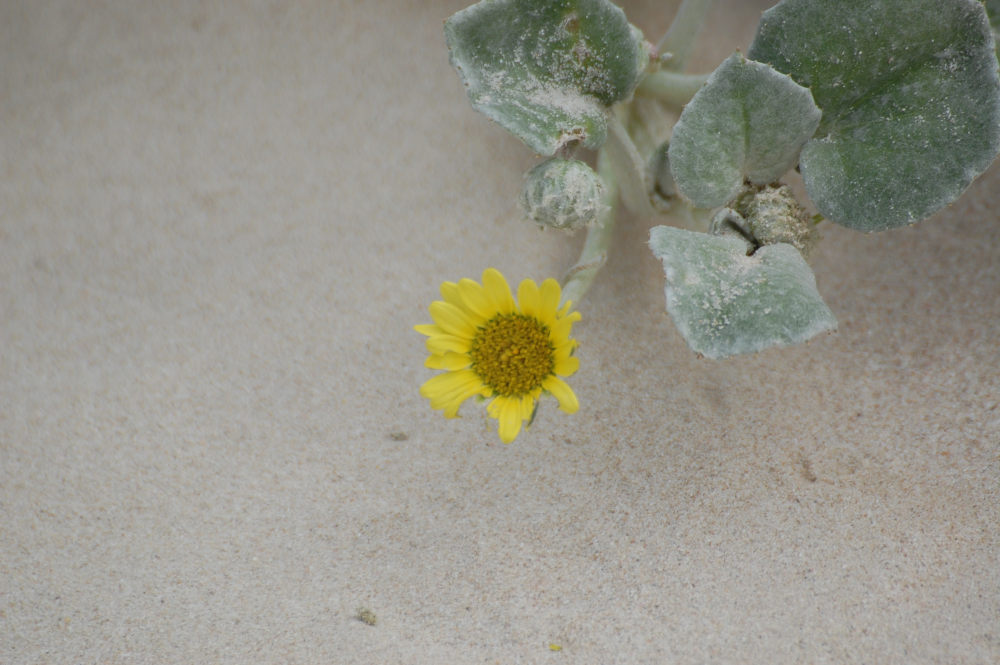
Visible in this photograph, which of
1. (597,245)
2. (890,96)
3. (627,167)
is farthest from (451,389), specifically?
(890,96)

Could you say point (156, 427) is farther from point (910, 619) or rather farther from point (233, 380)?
point (910, 619)

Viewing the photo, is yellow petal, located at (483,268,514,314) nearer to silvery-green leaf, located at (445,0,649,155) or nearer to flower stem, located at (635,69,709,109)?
silvery-green leaf, located at (445,0,649,155)

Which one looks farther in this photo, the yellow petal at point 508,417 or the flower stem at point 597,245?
the flower stem at point 597,245

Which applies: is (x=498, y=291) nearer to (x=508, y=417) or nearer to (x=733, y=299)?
(x=508, y=417)

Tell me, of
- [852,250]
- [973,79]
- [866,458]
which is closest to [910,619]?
[866,458]

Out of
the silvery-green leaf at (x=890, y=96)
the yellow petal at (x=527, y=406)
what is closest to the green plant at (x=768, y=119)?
the silvery-green leaf at (x=890, y=96)

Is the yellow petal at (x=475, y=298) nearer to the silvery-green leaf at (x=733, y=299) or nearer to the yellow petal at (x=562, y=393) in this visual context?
the yellow petal at (x=562, y=393)
